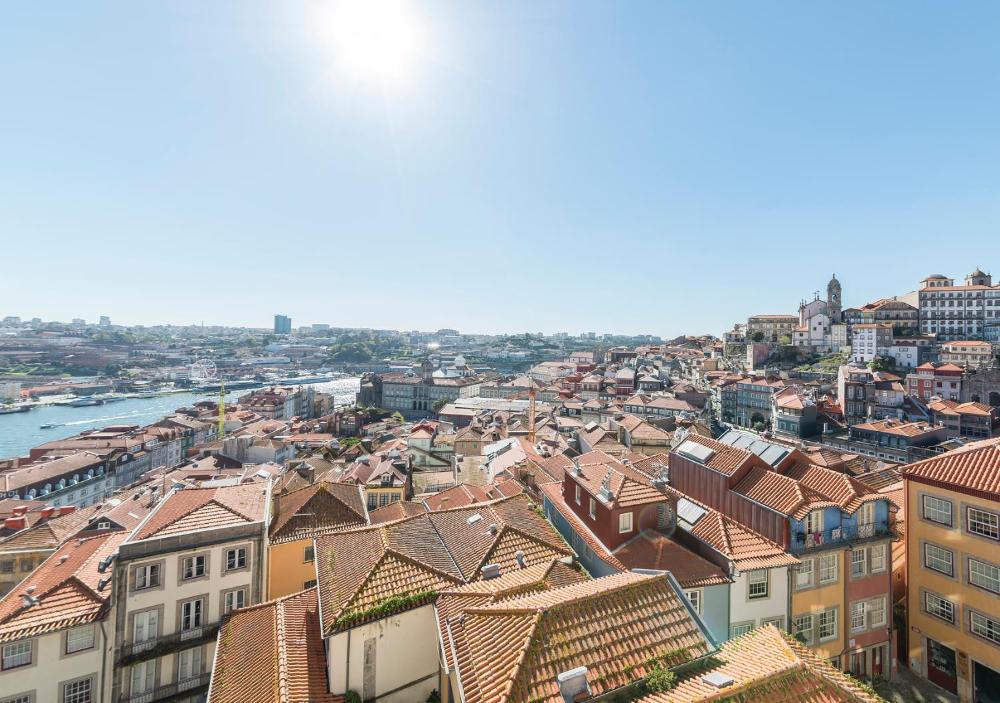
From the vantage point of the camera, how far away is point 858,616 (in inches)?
651

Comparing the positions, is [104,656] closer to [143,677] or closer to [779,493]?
[143,677]

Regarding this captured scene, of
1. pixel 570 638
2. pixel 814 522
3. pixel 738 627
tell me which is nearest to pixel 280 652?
pixel 570 638

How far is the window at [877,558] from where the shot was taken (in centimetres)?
1673

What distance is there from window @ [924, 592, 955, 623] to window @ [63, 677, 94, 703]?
29.7 metres

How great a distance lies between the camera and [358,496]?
22.5 meters

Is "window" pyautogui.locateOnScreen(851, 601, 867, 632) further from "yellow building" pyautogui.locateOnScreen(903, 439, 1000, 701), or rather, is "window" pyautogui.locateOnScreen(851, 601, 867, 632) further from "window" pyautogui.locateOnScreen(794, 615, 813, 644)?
"yellow building" pyautogui.locateOnScreen(903, 439, 1000, 701)

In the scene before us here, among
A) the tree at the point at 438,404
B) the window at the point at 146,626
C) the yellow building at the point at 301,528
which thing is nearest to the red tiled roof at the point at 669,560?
the yellow building at the point at 301,528

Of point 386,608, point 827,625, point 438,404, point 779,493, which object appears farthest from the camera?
point 438,404

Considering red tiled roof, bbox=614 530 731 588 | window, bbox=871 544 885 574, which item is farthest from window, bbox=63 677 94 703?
window, bbox=871 544 885 574

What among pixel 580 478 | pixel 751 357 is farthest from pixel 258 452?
pixel 751 357

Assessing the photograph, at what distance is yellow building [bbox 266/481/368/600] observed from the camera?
18.6 meters

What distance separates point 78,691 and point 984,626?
99.6 ft

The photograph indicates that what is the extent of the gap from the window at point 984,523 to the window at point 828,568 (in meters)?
4.67

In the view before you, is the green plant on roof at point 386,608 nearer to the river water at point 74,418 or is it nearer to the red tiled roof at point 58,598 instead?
the red tiled roof at point 58,598
